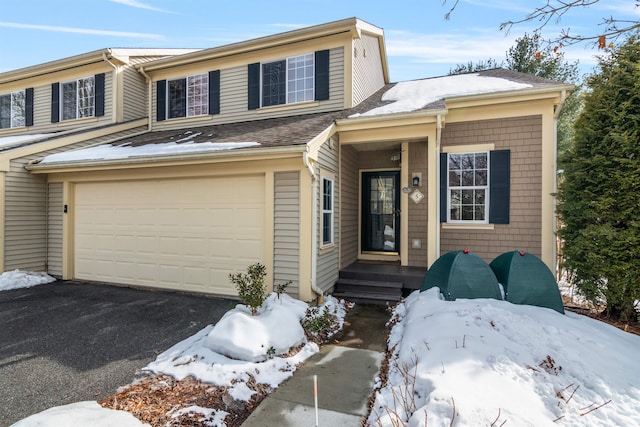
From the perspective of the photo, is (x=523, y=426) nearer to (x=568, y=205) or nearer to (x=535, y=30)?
(x=535, y=30)

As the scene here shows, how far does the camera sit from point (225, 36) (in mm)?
8547

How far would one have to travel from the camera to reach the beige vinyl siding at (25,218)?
7.39 m

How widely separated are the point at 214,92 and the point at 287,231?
5177mm

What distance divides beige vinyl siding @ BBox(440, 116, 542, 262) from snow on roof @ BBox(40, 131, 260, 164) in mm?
4734

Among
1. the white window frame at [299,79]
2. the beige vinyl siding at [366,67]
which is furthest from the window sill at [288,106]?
the beige vinyl siding at [366,67]

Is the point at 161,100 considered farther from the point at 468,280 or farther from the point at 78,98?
the point at 468,280

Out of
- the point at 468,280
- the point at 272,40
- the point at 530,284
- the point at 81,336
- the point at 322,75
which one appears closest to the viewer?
the point at 81,336

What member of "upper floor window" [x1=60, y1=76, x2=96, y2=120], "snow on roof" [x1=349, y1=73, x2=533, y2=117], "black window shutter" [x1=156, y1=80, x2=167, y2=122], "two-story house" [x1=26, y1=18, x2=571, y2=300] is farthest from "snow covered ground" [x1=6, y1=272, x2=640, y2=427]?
"upper floor window" [x1=60, y1=76, x2=96, y2=120]

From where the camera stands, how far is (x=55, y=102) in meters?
10.4

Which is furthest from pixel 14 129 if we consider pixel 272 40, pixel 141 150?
pixel 272 40

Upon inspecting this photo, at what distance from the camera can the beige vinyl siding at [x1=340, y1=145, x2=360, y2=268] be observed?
7245mm

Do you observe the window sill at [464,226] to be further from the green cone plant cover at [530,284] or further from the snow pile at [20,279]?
the snow pile at [20,279]

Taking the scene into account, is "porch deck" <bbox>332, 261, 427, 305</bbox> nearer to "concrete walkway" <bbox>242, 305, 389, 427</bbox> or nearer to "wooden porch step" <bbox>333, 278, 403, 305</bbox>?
"wooden porch step" <bbox>333, 278, 403, 305</bbox>

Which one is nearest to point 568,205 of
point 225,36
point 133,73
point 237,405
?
point 237,405
